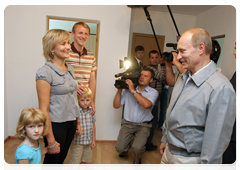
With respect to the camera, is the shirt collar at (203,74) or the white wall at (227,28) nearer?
the shirt collar at (203,74)

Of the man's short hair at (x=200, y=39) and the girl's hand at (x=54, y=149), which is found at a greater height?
the man's short hair at (x=200, y=39)

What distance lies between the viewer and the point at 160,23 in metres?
4.10

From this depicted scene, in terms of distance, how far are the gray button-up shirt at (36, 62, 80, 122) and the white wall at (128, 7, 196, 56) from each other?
2.80 metres

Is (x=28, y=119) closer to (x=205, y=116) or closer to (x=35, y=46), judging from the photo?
(x=205, y=116)

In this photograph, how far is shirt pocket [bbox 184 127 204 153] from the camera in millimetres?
1122

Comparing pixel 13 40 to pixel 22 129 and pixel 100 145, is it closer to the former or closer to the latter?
pixel 22 129

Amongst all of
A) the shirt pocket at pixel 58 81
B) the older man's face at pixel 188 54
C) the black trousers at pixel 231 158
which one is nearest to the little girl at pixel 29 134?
the shirt pocket at pixel 58 81

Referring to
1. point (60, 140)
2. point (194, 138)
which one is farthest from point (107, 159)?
point (194, 138)

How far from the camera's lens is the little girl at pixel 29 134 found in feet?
4.09

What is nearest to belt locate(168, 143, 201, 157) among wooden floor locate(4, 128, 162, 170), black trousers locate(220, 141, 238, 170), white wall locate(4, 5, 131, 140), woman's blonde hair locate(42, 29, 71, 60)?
black trousers locate(220, 141, 238, 170)

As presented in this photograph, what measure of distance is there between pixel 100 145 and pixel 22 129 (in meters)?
1.74

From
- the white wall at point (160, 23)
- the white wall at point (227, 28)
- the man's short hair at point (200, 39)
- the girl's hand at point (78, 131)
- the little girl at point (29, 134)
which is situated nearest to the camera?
the man's short hair at point (200, 39)

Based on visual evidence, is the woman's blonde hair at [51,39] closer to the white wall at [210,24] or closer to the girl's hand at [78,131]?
the girl's hand at [78,131]

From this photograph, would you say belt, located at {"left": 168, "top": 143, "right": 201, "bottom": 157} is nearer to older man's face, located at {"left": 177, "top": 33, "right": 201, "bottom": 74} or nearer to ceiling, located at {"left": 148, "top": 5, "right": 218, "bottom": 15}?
older man's face, located at {"left": 177, "top": 33, "right": 201, "bottom": 74}
